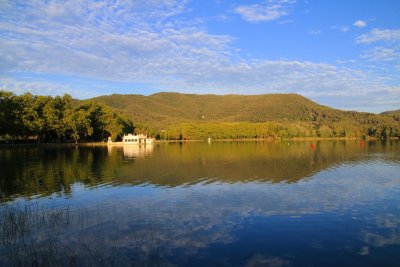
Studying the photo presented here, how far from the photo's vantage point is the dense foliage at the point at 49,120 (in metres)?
89.1

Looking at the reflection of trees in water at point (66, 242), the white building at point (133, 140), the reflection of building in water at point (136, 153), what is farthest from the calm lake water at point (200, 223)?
the white building at point (133, 140)

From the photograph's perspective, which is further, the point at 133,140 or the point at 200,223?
the point at 133,140

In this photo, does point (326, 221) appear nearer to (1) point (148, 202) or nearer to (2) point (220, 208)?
(2) point (220, 208)

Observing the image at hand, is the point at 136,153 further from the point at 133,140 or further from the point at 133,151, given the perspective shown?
the point at 133,140

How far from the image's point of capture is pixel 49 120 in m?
97.1

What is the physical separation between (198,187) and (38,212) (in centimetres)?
1257

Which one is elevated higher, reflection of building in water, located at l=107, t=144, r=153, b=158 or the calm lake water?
reflection of building in water, located at l=107, t=144, r=153, b=158

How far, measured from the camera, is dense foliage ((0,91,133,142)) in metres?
89.1

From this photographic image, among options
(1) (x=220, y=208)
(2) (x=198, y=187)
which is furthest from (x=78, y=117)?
(1) (x=220, y=208)

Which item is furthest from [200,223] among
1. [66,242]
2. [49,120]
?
[49,120]

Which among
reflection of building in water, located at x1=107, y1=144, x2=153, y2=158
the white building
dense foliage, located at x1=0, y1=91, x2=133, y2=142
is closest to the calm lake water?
reflection of building in water, located at x1=107, y1=144, x2=153, y2=158

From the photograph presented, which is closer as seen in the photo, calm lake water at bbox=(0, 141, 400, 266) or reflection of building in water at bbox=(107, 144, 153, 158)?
calm lake water at bbox=(0, 141, 400, 266)

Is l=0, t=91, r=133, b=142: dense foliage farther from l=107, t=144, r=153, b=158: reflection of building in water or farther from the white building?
l=107, t=144, r=153, b=158: reflection of building in water

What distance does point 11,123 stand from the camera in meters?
87.2
